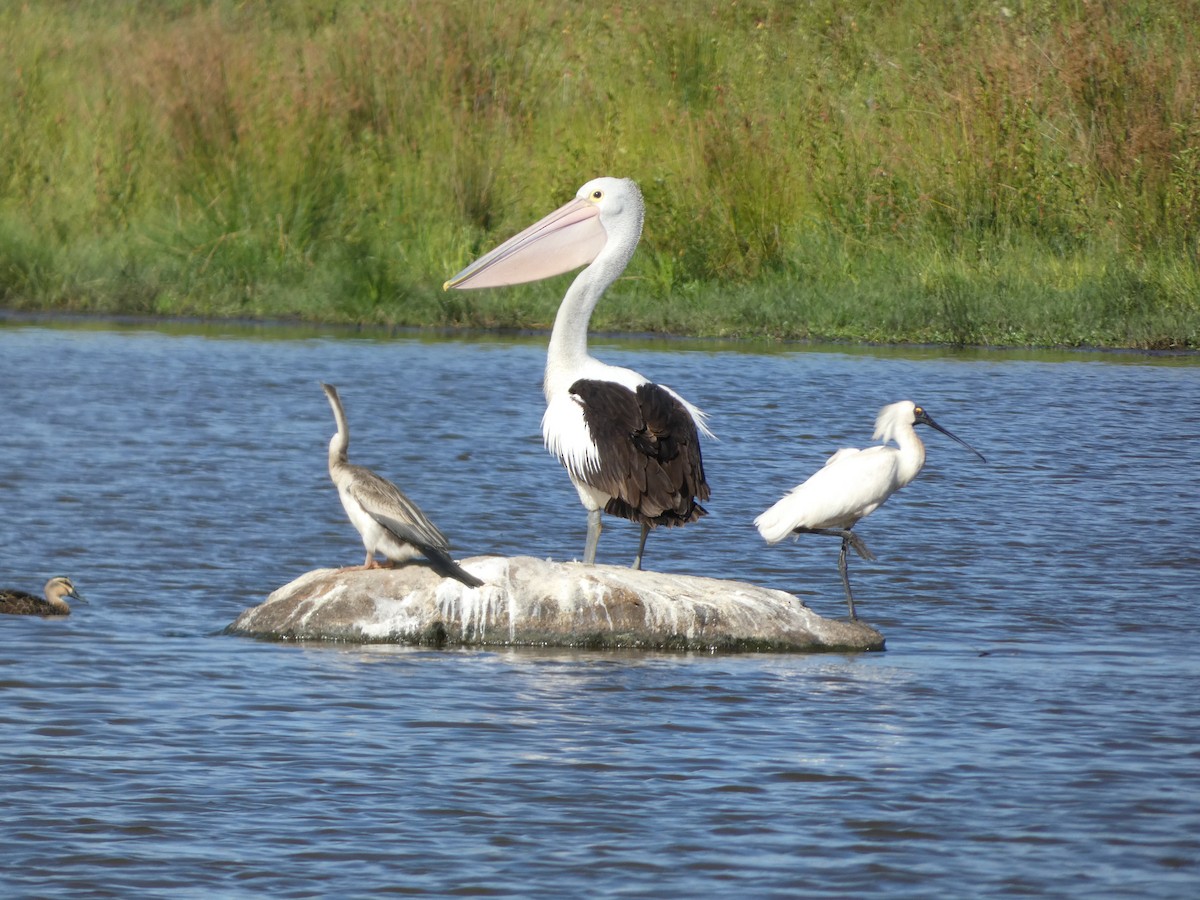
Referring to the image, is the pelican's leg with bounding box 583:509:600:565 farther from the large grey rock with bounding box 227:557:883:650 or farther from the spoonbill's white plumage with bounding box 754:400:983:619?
the spoonbill's white plumage with bounding box 754:400:983:619

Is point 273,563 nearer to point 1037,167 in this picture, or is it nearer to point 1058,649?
point 1058,649

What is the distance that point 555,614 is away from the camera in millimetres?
6781

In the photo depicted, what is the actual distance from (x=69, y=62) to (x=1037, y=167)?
28.2 feet

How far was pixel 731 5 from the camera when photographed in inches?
748

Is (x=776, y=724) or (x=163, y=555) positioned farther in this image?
(x=163, y=555)

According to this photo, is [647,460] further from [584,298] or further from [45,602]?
[45,602]

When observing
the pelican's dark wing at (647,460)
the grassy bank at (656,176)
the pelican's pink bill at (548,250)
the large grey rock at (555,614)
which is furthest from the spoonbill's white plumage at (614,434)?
the grassy bank at (656,176)

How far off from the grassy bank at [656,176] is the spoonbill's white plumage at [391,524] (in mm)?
8029

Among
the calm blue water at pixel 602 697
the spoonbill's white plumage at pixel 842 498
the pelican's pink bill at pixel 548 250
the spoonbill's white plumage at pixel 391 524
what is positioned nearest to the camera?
the calm blue water at pixel 602 697

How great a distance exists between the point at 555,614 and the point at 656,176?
9391mm

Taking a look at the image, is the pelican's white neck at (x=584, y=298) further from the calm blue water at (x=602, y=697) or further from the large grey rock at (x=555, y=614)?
the calm blue water at (x=602, y=697)

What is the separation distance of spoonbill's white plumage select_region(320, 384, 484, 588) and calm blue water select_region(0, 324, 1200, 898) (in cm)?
31

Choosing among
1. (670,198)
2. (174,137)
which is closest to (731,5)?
(670,198)

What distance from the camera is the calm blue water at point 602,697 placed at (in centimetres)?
465
